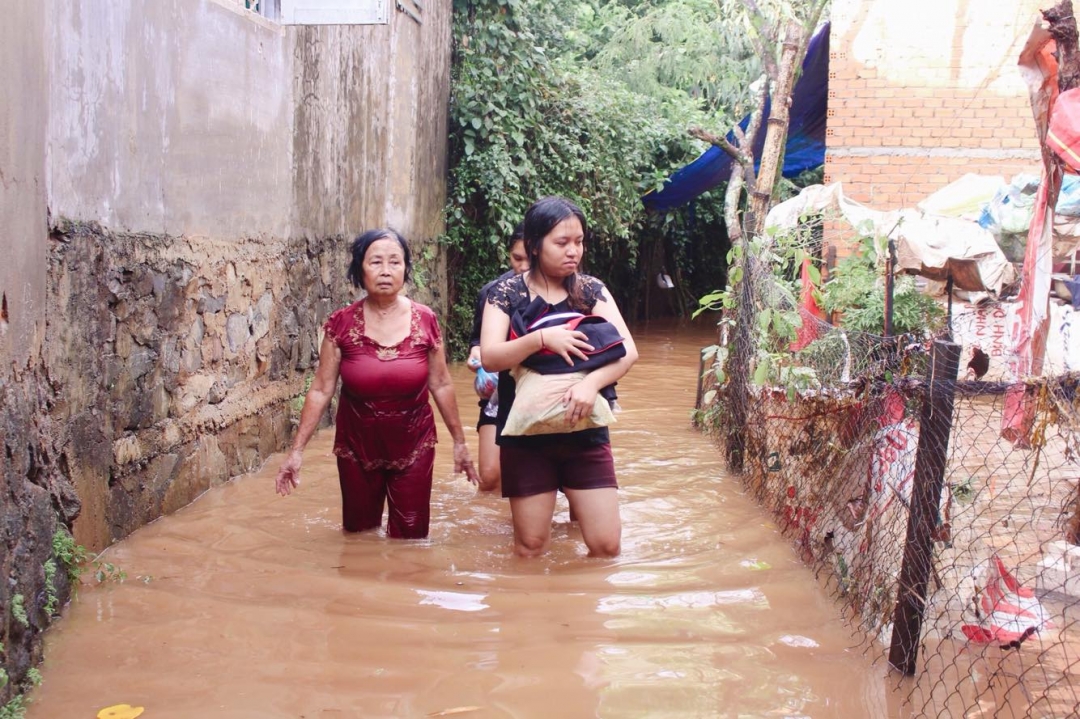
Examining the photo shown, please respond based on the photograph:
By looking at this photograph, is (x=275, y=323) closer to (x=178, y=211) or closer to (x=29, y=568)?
(x=178, y=211)

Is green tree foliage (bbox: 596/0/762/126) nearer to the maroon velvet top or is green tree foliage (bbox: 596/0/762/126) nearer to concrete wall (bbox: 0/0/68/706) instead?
the maroon velvet top

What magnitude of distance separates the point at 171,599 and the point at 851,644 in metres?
2.58

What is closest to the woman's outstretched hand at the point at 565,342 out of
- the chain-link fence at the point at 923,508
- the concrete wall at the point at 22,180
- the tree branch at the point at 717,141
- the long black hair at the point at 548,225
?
the long black hair at the point at 548,225

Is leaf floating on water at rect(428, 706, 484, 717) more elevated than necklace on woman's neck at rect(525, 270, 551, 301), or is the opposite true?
necklace on woman's neck at rect(525, 270, 551, 301)

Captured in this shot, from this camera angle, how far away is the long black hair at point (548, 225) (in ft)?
13.3

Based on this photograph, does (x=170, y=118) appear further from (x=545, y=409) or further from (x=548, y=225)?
(x=545, y=409)

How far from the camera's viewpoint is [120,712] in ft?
10.0

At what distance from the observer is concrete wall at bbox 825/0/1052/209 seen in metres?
10.3

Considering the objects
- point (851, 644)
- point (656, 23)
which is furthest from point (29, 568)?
point (656, 23)

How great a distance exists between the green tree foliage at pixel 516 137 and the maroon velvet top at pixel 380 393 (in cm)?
710

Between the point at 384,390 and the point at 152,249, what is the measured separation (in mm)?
1415

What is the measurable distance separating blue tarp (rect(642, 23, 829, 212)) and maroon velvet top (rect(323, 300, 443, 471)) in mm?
8338

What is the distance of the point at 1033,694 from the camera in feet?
10.9

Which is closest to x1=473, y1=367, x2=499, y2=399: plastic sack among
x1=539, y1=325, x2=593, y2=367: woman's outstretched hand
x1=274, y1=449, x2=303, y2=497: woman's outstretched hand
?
x1=274, y1=449, x2=303, y2=497: woman's outstretched hand
